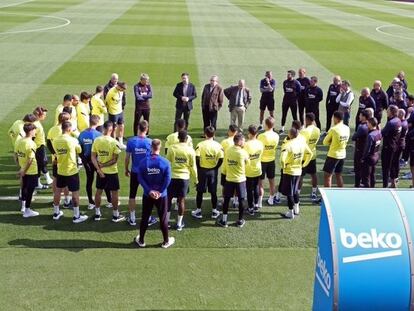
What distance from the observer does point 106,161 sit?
9.55 m

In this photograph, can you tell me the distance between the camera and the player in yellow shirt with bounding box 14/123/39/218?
9.62 meters

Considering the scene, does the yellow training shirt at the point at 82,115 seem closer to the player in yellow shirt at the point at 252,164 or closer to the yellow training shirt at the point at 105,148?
the yellow training shirt at the point at 105,148

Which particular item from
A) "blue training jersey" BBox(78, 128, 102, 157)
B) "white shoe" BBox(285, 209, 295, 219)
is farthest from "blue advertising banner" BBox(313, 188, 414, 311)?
"blue training jersey" BBox(78, 128, 102, 157)

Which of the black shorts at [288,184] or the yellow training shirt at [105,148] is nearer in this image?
the yellow training shirt at [105,148]

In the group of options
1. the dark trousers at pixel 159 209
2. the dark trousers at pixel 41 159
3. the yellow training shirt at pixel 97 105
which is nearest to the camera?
the dark trousers at pixel 159 209

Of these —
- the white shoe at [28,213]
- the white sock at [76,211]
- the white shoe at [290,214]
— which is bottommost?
the white shoe at [290,214]

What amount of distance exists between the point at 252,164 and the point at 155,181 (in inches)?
87.4

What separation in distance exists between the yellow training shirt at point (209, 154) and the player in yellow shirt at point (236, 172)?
0.73ft

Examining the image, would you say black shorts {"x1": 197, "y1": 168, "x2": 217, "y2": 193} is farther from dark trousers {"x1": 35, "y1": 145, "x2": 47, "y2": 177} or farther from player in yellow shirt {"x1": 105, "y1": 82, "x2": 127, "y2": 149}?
player in yellow shirt {"x1": 105, "y1": 82, "x2": 127, "y2": 149}

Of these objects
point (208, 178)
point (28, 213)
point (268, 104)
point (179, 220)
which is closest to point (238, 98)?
point (268, 104)

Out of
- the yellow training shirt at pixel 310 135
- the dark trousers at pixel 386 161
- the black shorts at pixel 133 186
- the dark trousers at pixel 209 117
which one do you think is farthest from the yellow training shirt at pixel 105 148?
the dark trousers at pixel 386 161

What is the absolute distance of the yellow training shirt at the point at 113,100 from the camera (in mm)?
13742

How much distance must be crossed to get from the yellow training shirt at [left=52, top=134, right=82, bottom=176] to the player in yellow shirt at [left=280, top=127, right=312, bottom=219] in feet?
12.9

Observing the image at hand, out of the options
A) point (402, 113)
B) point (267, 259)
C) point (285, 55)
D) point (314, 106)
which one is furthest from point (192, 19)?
point (267, 259)
